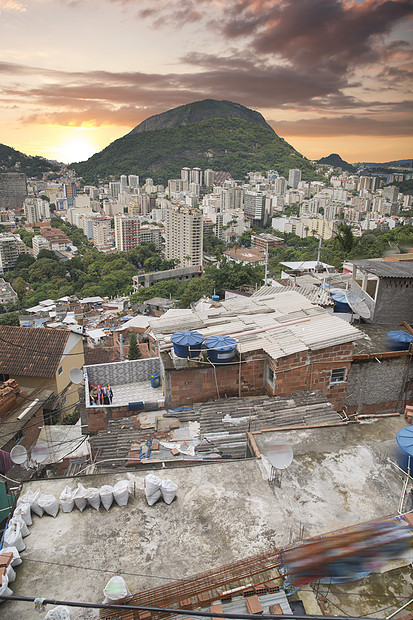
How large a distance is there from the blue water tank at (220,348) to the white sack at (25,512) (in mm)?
4222

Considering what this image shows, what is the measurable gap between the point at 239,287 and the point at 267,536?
40724mm

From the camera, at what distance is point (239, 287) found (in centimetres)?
4491

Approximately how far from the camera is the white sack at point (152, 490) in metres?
5.02

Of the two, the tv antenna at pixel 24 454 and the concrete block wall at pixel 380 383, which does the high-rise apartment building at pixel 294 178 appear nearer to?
the concrete block wall at pixel 380 383

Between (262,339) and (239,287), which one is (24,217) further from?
(262,339)

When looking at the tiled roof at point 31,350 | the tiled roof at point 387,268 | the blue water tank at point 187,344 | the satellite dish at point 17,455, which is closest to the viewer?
the satellite dish at point 17,455

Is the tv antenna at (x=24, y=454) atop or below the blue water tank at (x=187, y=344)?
below

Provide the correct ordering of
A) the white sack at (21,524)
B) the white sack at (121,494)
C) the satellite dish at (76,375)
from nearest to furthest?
the white sack at (21,524), the white sack at (121,494), the satellite dish at (76,375)

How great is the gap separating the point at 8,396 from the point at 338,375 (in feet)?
26.4

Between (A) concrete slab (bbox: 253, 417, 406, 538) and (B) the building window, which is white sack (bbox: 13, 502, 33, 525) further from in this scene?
(B) the building window

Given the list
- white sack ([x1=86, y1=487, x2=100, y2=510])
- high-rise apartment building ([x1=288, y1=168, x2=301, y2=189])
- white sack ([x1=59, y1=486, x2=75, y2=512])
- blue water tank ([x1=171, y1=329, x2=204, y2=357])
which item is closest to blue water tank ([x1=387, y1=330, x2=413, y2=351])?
blue water tank ([x1=171, y1=329, x2=204, y2=357])

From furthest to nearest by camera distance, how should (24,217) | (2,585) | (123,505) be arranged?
(24,217) → (123,505) → (2,585)

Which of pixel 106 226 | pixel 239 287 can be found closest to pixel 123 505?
pixel 239 287

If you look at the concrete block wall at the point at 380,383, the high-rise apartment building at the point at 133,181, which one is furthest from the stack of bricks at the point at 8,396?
the high-rise apartment building at the point at 133,181
